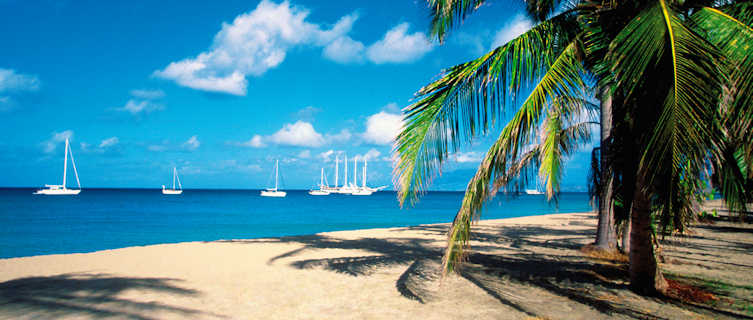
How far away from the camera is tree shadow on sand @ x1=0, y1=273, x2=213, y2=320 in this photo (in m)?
5.21

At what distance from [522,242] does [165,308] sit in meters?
10.1

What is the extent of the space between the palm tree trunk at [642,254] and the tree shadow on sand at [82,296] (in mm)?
5949

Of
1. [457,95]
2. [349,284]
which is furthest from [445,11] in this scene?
[349,284]

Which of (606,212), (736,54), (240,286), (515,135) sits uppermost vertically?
(736,54)

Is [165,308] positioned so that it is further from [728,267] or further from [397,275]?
[728,267]

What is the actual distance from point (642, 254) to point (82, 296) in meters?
8.16

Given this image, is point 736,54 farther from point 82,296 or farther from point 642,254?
point 82,296

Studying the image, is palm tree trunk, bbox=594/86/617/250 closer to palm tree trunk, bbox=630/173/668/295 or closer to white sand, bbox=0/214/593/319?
palm tree trunk, bbox=630/173/668/295

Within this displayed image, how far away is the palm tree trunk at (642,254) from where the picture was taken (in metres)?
5.30

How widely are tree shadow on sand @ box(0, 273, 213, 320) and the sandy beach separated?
0.02 meters

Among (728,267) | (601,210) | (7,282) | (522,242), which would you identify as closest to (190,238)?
(7,282)

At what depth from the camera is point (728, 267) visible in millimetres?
7820

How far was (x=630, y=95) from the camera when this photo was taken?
3404mm

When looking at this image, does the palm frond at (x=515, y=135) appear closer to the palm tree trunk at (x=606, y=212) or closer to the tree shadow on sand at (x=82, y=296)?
the tree shadow on sand at (x=82, y=296)
